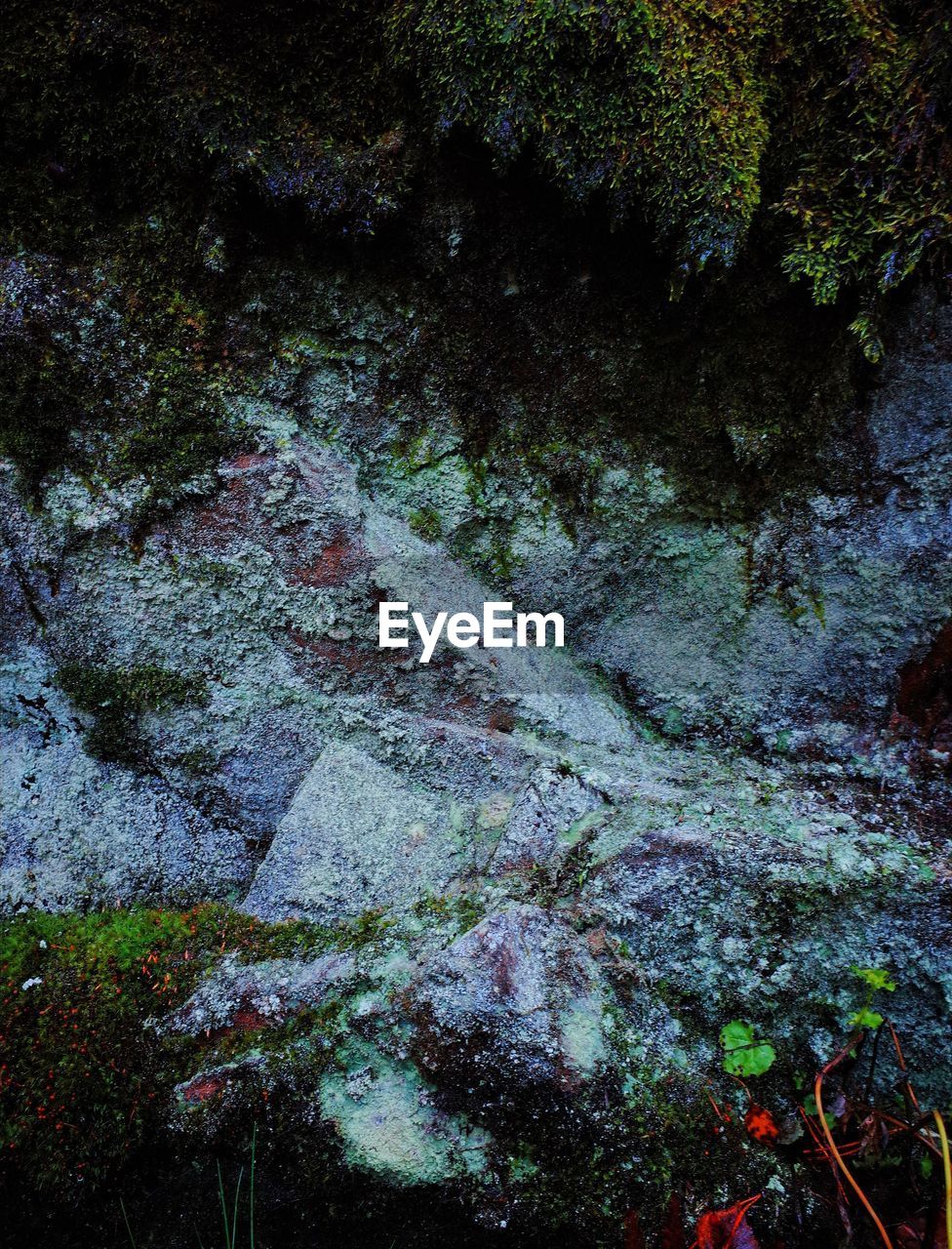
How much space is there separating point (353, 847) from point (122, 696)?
90 centimetres

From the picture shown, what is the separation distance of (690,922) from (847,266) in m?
1.90

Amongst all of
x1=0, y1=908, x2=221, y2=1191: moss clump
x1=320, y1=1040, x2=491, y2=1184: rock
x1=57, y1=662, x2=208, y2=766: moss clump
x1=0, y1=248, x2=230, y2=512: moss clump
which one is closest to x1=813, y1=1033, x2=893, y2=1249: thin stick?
x1=320, y1=1040, x2=491, y2=1184: rock

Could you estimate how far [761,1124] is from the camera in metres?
1.83

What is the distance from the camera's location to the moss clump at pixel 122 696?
2.28m

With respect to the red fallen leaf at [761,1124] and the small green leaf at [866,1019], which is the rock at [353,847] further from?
the small green leaf at [866,1019]

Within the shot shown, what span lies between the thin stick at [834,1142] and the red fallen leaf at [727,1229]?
0.82 ft

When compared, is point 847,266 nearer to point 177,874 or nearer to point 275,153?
point 275,153

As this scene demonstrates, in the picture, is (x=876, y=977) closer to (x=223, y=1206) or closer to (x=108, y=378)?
(x=223, y=1206)

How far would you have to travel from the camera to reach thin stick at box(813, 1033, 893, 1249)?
5.24 feet

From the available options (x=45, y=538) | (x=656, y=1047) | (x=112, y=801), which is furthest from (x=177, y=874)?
(x=656, y=1047)

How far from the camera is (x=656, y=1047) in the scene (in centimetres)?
189

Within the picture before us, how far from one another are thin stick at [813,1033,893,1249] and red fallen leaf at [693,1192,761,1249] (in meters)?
0.25

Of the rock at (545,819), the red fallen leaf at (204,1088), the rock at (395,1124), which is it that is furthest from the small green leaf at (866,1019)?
the red fallen leaf at (204,1088)

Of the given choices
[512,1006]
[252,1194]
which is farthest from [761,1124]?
[252,1194]
